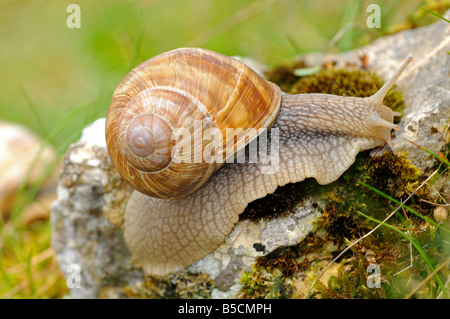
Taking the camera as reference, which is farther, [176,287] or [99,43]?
[99,43]

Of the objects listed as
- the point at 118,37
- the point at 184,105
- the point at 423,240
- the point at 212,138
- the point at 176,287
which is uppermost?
the point at 118,37

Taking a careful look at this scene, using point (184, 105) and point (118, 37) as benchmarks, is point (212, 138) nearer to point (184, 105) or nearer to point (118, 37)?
point (184, 105)

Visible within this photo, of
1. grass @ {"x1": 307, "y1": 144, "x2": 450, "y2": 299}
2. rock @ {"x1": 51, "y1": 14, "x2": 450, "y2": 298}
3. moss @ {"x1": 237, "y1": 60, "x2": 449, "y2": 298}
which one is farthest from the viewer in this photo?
rock @ {"x1": 51, "y1": 14, "x2": 450, "y2": 298}

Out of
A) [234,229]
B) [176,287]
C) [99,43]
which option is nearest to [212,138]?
[234,229]

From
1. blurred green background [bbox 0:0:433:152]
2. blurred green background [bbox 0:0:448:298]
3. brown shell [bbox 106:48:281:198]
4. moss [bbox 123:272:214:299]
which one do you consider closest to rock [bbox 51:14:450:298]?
moss [bbox 123:272:214:299]

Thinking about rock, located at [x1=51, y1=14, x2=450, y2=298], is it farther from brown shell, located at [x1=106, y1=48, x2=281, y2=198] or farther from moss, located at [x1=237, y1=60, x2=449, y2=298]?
brown shell, located at [x1=106, y1=48, x2=281, y2=198]
